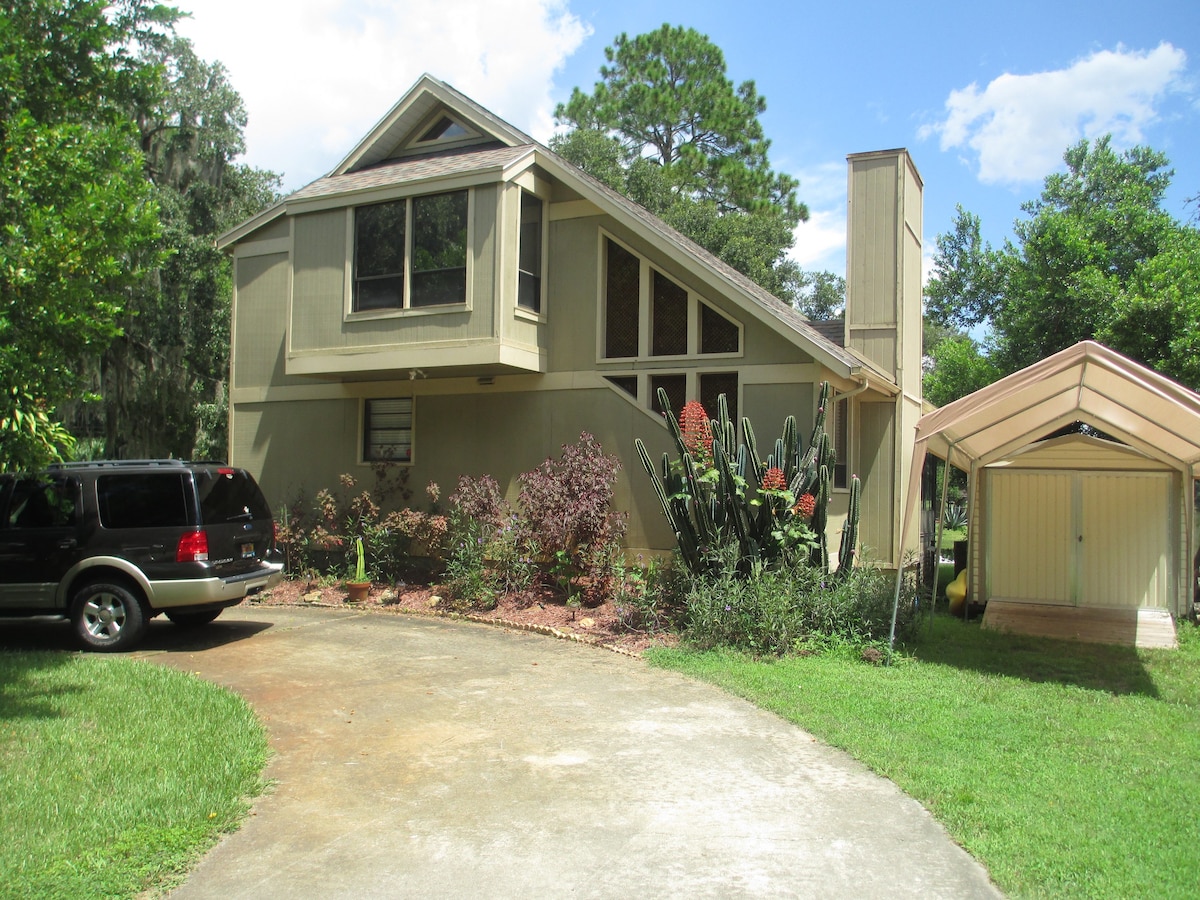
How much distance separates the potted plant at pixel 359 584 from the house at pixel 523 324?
1623 mm

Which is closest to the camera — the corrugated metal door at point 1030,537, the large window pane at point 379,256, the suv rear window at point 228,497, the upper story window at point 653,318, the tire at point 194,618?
the suv rear window at point 228,497

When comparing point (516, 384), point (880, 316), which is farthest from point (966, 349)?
point (516, 384)

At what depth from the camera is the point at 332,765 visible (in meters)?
6.07

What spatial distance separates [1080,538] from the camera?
39.5ft

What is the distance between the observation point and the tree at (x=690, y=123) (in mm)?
36312

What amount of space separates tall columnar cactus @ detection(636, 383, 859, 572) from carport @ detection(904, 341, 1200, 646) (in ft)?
3.88

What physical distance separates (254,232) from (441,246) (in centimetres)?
442

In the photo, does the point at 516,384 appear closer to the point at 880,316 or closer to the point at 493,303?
the point at 493,303

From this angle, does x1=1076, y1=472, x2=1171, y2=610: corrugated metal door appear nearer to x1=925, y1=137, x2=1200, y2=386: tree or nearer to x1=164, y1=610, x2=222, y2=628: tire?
x1=925, y1=137, x2=1200, y2=386: tree

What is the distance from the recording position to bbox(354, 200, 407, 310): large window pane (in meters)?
13.7

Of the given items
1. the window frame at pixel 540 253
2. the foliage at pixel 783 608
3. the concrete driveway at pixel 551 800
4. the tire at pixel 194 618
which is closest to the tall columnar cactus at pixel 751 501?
the foliage at pixel 783 608

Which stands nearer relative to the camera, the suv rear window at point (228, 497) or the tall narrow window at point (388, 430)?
the suv rear window at point (228, 497)

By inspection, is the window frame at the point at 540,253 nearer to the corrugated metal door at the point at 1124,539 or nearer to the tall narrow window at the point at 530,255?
the tall narrow window at the point at 530,255

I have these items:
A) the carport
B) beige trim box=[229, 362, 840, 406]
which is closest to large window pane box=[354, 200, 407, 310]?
beige trim box=[229, 362, 840, 406]
